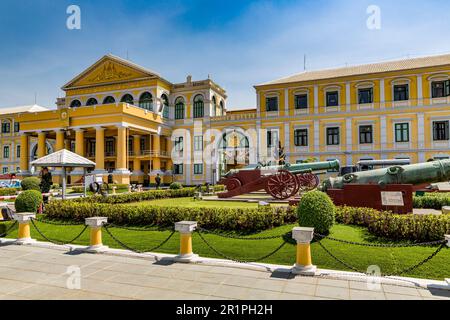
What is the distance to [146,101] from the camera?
38.3m

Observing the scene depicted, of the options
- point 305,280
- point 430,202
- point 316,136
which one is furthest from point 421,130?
point 305,280

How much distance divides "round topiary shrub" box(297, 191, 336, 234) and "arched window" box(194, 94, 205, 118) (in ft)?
103

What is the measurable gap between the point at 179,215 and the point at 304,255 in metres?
4.75

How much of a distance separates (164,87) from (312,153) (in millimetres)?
18676

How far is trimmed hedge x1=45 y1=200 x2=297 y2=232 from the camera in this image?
29.1 ft

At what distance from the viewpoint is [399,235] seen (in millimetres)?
7547

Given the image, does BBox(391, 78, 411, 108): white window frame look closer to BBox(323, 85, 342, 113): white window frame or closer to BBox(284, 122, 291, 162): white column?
BBox(323, 85, 342, 113): white window frame

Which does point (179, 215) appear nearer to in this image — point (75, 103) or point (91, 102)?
point (91, 102)

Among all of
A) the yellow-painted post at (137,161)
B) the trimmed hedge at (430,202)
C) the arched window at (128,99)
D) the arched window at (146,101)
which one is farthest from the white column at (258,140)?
the trimmed hedge at (430,202)

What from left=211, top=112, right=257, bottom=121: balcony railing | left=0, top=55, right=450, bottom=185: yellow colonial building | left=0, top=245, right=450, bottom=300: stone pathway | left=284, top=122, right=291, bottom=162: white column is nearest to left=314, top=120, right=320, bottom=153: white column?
left=0, top=55, right=450, bottom=185: yellow colonial building

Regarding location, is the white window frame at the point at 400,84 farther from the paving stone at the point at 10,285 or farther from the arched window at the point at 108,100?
the paving stone at the point at 10,285

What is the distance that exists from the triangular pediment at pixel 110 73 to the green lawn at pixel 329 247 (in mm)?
31544

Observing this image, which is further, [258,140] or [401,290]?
[258,140]
